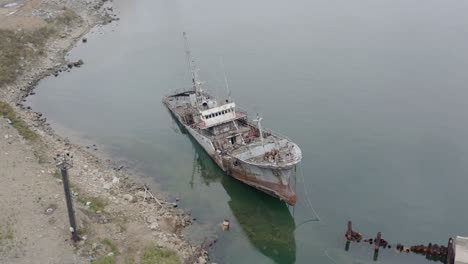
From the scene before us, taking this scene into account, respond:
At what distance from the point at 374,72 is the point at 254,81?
1821cm

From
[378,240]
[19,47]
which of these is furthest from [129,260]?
[19,47]

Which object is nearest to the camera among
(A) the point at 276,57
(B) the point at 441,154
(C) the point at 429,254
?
(C) the point at 429,254

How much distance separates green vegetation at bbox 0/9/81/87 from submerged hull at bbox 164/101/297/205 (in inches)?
1492

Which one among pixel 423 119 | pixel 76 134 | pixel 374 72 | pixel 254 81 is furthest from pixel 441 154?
pixel 76 134

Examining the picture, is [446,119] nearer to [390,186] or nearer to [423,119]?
[423,119]

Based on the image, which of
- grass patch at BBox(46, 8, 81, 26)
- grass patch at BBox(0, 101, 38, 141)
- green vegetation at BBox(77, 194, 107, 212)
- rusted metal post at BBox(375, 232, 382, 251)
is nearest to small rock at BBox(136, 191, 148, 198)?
green vegetation at BBox(77, 194, 107, 212)

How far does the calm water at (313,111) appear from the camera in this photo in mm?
33656

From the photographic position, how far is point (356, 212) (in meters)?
34.7

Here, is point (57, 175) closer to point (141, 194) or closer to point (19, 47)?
point (141, 194)

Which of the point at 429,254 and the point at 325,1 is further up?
the point at 325,1

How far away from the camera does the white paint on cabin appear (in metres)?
41.8

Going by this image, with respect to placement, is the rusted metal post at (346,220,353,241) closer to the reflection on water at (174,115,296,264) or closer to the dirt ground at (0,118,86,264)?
the reflection on water at (174,115,296,264)

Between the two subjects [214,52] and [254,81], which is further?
[214,52]

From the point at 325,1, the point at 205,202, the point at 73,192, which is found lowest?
the point at 205,202
